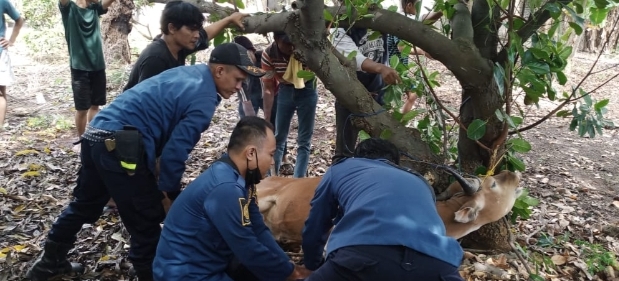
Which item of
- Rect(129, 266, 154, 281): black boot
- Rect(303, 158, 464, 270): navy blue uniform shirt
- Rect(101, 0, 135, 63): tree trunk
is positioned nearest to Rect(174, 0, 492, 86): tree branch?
Rect(303, 158, 464, 270): navy blue uniform shirt

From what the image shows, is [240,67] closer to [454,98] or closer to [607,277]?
[607,277]

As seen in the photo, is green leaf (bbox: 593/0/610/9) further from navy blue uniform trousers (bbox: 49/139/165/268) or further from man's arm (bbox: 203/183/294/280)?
navy blue uniform trousers (bbox: 49/139/165/268)

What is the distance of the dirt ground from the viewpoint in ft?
12.3

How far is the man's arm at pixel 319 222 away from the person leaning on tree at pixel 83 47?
11.5ft

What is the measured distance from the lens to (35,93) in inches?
342

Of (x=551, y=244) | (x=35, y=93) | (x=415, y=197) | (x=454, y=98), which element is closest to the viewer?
(x=415, y=197)

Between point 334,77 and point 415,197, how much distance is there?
1.43 metres

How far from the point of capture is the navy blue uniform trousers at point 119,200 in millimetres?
3039

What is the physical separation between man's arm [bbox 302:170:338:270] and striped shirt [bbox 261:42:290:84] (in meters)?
2.09

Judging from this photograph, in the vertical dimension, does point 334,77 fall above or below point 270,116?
above

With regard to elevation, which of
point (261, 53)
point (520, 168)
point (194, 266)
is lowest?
point (194, 266)

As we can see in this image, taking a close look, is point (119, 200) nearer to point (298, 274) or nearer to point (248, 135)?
point (248, 135)

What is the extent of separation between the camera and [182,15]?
3592 mm

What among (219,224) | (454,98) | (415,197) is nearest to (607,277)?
(415,197)
